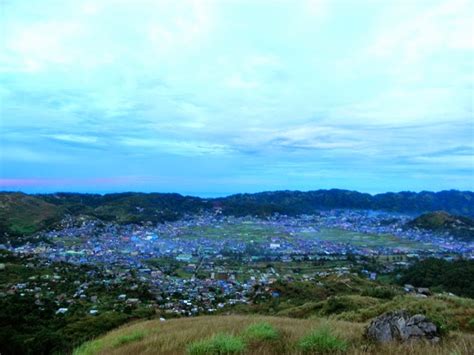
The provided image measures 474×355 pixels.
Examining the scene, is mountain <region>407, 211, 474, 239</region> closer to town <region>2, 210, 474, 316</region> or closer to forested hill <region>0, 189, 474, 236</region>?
town <region>2, 210, 474, 316</region>

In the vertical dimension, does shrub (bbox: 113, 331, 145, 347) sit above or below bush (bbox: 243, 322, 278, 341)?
below

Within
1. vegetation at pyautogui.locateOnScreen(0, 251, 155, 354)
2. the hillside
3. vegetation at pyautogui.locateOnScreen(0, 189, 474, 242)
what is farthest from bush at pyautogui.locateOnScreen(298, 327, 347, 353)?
the hillside

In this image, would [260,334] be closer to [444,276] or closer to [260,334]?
[260,334]

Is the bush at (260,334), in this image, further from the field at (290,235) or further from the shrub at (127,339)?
the field at (290,235)

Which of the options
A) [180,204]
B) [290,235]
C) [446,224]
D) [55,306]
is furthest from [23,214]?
[446,224]

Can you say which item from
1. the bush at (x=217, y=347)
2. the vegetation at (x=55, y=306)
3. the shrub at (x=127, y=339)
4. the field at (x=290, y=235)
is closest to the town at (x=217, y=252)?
the field at (x=290, y=235)

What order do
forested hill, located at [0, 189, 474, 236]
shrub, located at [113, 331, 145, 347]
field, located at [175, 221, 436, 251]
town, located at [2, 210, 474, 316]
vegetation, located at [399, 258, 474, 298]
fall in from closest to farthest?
shrub, located at [113, 331, 145, 347] → vegetation, located at [399, 258, 474, 298] → town, located at [2, 210, 474, 316] → field, located at [175, 221, 436, 251] → forested hill, located at [0, 189, 474, 236]
